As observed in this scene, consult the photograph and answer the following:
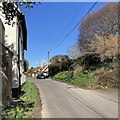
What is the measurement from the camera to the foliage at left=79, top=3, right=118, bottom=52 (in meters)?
21.3

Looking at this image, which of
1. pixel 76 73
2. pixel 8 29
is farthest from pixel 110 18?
pixel 8 29

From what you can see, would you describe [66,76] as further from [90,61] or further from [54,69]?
[54,69]

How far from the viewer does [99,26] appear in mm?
22688

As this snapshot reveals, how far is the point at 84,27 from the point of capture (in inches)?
955

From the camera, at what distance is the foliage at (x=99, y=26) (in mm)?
21344

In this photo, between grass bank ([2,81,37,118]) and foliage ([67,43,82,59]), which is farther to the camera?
foliage ([67,43,82,59])

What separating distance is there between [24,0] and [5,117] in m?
3.89

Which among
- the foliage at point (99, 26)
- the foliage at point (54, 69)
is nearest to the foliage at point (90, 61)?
the foliage at point (99, 26)

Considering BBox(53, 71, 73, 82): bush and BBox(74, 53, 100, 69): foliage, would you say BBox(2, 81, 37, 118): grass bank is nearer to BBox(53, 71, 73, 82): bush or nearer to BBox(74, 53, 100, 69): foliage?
BBox(53, 71, 73, 82): bush

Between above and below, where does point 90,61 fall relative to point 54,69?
above

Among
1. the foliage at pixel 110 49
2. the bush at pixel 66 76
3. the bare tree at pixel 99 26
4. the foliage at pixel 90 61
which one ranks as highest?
the bare tree at pixel 99 26

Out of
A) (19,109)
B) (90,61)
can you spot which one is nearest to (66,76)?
(90,61)

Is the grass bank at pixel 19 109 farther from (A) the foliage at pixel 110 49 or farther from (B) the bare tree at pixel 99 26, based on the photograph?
(B) the bare tree at pixel 99 26

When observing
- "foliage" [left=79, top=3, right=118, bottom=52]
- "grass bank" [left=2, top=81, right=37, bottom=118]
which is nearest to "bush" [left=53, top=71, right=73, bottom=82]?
"foliage" [left=79, top=3, right=118, bottom=52]
